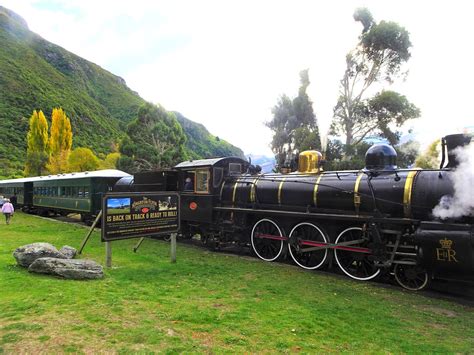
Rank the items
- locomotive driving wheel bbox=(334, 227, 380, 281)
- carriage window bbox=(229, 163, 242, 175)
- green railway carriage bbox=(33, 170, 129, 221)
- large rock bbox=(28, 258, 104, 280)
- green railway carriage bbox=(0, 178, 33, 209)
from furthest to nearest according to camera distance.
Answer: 1. green railway carriage bbox=(0, 178, 33, 209)
2. green railway carriage bbox=(33, 170, 129, 221)
3. carriage window bbox=(229, 163, 242, 175)
4. locomotive driving wheel bbox=(334, 227, 380, 281)
5. large rock bbox=(28, 258, 104, 280)

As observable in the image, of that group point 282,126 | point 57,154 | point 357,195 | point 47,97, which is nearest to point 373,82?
point 282,126

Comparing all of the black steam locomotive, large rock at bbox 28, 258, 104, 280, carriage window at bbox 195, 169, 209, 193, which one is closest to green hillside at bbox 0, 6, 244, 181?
carriage window at bbox 195, 169, 209, 193

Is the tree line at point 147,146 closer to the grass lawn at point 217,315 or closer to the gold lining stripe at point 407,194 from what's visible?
the grass lawn at point 217,315

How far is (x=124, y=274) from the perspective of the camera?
26.3 feet

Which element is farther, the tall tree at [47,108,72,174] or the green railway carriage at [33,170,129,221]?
the tall tree at [47,108,72,174]

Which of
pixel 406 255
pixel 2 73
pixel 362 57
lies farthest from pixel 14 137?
pixel 406 255

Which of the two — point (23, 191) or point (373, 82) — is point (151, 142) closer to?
point (23, 191)

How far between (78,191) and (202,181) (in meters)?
11.6

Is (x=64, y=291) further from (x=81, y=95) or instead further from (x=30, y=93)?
(x=81, y=95)

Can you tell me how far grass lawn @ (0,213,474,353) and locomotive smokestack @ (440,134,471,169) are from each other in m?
2.86

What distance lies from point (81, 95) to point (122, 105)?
62.4 feet

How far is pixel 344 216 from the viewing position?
28.7 feet

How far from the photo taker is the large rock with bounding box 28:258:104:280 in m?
7.12

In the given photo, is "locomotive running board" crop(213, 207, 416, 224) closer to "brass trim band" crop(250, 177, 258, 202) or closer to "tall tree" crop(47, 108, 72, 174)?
"brass trim band" crop(250, 177, 258, 202)
